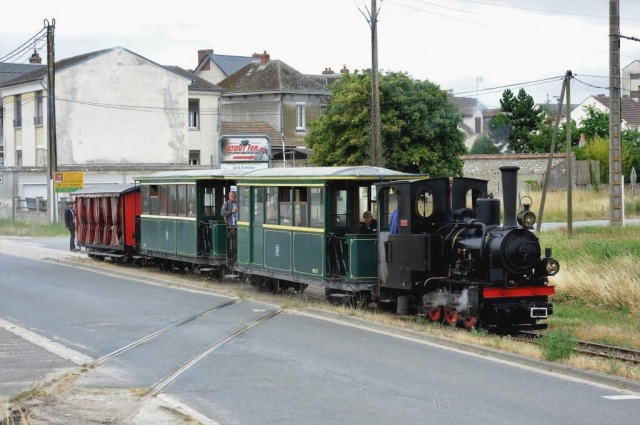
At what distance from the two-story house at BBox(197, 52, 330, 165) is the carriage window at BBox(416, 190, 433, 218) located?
153 feet

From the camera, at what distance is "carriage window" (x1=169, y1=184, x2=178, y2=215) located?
2530 cm

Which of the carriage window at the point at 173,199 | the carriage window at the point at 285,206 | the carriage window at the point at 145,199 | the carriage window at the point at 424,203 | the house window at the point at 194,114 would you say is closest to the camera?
the carriage window at the point at 424,203

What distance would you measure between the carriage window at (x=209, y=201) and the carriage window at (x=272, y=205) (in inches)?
153

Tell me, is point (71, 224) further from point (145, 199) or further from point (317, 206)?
point (317, 206)

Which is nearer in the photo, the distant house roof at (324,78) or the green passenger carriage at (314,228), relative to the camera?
the green passenger carriage at (314,228)

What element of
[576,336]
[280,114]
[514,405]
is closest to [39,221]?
[280,114]

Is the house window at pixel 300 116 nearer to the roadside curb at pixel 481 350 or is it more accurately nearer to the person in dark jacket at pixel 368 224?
the person in dark jacket at pixel 368 224

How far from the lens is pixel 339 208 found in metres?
18.2

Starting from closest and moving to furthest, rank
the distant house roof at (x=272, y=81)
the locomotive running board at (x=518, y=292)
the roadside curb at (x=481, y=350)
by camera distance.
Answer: the roadside curb at (x=481, y=350) < the locomotive running board at (x=518, y=292) < the distant house roof at (x=272, y=81)

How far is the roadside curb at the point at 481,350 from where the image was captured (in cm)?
1086

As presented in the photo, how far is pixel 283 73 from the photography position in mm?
66000

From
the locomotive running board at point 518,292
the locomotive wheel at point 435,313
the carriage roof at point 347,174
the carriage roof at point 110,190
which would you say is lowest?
the locomotive wheel at point 435,313

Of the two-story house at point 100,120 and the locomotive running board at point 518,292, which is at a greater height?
the two-story house at point 100,120

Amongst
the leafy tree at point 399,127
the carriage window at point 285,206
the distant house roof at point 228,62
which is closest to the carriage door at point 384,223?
the carriage window at point 285,206
